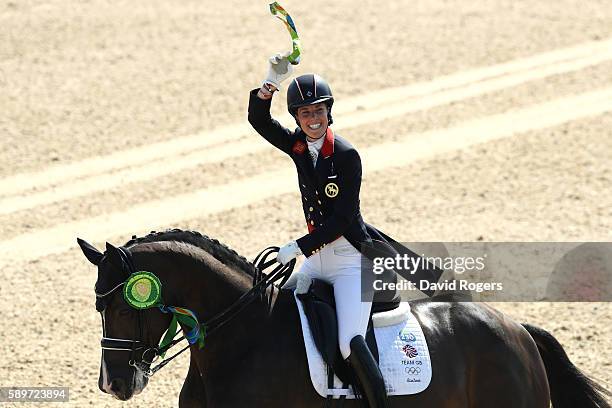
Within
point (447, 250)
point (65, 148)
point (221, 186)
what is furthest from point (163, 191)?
point (447, 250)

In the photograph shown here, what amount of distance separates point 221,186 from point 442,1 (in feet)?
36.5

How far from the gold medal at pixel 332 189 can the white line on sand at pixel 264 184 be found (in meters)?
7.99

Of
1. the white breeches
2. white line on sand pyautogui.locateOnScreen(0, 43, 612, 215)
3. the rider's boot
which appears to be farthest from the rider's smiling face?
white line on sand pyautogui.locateOnScreen(0, 43, 612, 215)

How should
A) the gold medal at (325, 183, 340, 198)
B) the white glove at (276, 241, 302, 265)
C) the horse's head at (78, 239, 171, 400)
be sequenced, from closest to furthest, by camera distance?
the horse's head at (78, 239, 171, 400)
the white glove at (276, 241, 302, 265)
the gold medal at (325, 183, 340, 198)

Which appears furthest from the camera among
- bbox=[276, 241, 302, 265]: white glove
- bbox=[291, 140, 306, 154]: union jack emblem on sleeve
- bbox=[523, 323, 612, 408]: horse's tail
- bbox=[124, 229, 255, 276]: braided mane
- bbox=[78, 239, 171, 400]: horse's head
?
bbox=[523, 323, 612, 408]: horse's tail

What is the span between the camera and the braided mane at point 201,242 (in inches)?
307

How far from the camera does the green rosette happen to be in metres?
7.41

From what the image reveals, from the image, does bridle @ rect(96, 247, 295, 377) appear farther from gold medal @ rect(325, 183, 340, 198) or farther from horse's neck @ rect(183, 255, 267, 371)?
gold medal @ rect(325, 183, 340, 198)

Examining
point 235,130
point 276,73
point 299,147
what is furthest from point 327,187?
point 235,130

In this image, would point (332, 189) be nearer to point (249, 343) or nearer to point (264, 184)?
point (249, 343)

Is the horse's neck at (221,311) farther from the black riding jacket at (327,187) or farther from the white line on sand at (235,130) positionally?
the white line on sand at (235,130)

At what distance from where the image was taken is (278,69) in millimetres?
8164

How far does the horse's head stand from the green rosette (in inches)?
3.4

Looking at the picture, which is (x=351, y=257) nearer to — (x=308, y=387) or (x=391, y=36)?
(x=308, y=387)
